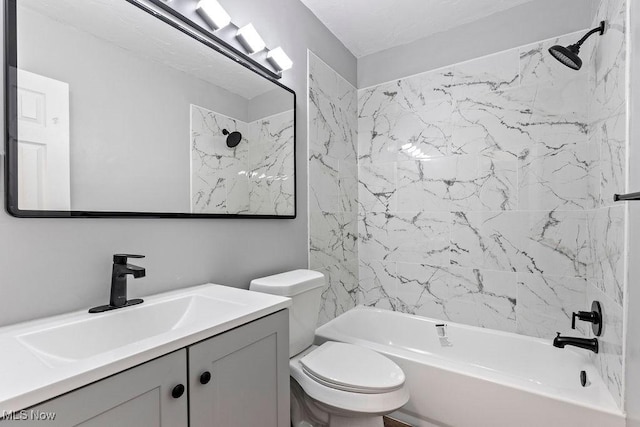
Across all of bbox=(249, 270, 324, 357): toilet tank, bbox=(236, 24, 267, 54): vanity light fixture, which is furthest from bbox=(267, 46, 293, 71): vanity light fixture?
bbox=(249, 270, 324, 357): toilet tank

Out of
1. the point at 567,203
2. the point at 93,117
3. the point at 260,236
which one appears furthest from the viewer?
the point at 567,203

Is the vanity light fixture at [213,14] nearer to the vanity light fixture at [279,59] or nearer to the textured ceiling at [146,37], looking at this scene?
the textured ceiling at [146,37]

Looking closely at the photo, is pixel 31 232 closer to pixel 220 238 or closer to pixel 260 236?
pixel 220 238

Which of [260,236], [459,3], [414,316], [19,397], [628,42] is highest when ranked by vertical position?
[459,3]

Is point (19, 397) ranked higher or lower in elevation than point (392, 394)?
higher

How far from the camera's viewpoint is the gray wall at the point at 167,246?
2.93 feet

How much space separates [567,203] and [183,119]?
2.27 meters

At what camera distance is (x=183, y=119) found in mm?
1319

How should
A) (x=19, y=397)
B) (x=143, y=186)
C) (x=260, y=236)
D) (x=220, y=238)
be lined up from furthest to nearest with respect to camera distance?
1. (x=260, y=236)
2. (x=220, y=238)
3. (x=143, y=186)
4. (x=19, y=397)

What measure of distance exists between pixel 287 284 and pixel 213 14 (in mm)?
1320

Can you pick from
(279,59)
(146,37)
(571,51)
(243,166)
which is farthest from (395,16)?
(146,37)

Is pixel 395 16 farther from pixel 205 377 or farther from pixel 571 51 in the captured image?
pixel 205 377

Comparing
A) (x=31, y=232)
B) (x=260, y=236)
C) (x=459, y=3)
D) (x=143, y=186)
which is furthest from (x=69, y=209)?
(x=459, y=3)

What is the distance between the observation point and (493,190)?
2.16 m
